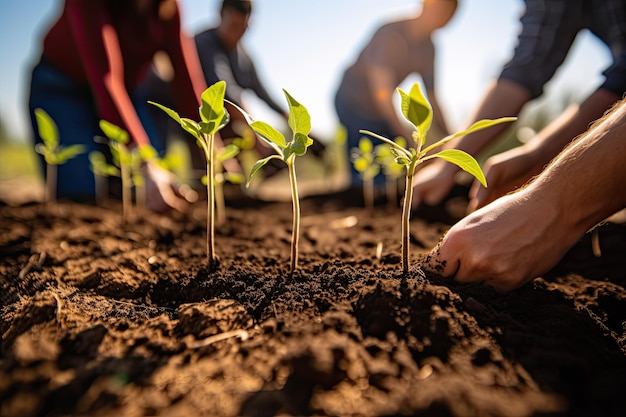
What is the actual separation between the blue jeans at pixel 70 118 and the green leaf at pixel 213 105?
220 centimetres

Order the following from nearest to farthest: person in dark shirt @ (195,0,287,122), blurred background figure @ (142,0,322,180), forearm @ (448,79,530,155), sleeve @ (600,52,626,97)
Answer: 1. sleeve @ (600,52,626,97)
2. forearm @ (448,79,530,155)
3. blurred background figure @ (142,0,322,180)
4. person in dark shirt @ (195,0,287,122)

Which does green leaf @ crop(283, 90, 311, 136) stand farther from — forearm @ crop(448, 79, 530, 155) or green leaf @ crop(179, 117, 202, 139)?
forearm @ crop(448, 79, 530, 155)

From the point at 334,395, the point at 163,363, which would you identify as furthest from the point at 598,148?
the point at 163,363

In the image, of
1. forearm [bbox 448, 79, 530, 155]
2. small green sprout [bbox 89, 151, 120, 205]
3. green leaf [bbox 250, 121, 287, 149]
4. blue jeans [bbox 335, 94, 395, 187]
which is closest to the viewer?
green leaf [bbox 250, 121, 287, 149]

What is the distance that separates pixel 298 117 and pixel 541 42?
165 centimetres

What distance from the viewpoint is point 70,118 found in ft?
8.87

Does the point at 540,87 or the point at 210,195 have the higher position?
the point at 540,87

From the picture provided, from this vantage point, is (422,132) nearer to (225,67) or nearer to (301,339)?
(301,339)

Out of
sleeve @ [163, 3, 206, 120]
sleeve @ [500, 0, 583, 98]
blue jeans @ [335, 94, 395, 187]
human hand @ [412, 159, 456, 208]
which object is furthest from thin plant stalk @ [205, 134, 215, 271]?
blue jeans @ [335, 94, 395, 187]

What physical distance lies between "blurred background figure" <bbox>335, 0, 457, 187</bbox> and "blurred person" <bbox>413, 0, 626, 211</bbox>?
180cm

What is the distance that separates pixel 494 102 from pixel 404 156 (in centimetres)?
125

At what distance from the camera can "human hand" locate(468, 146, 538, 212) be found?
1.39 metres

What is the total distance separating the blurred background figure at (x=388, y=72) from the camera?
371 cm

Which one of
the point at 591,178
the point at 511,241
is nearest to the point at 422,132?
the point at 511,241
